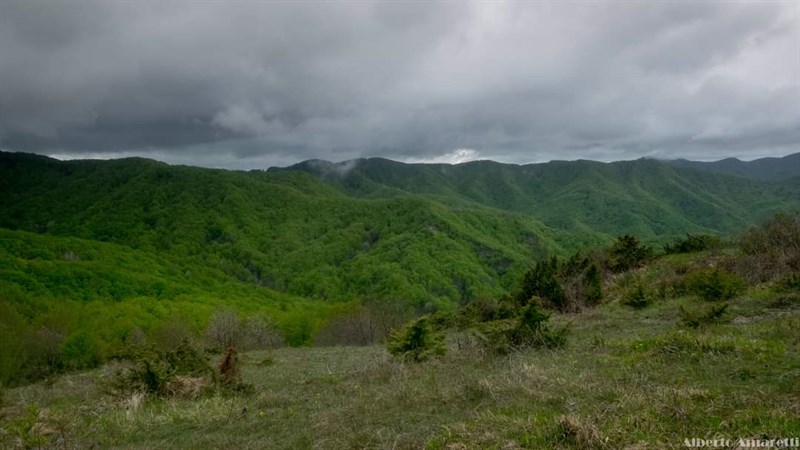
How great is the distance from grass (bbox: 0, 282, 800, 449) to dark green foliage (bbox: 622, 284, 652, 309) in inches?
224

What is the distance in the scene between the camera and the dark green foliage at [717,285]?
1630 centimetres

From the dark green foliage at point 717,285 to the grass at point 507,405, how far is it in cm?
413

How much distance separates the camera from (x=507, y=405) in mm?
6969

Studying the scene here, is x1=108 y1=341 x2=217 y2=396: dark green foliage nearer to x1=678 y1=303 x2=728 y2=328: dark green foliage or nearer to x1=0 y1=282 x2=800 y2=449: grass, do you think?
x1=0 y1=282 x2=800 y2=449: grass

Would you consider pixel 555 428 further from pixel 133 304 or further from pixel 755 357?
pixel 133 304

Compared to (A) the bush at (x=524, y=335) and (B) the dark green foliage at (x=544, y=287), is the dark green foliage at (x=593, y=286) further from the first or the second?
(A) the bush at (x=524, y=335)

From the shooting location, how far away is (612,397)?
261 inches

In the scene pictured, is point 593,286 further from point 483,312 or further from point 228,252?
point 228,252

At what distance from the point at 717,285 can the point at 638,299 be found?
8.20 feet

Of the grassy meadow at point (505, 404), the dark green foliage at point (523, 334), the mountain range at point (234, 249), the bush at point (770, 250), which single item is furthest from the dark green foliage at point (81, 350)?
the bush at point (770, 250)

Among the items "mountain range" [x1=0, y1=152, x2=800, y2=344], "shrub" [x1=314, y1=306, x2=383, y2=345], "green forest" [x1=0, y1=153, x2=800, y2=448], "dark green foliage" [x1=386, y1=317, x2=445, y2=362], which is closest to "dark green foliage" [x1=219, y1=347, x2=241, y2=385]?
"green forest" [x1=0, y1=153, x2=800, y2=448]

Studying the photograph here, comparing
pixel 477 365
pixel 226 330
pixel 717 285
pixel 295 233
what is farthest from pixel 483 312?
pixel 295 233

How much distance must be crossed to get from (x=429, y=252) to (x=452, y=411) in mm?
112711

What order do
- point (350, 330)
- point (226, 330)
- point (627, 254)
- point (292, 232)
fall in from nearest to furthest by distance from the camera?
1. point (627, 254)
2. point (226, 330)
3. point (350, 330)
4. point (292, 232)
